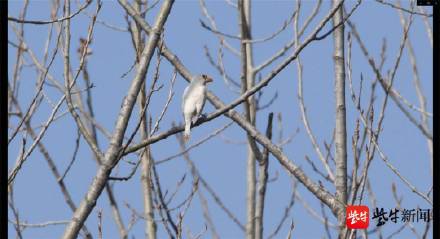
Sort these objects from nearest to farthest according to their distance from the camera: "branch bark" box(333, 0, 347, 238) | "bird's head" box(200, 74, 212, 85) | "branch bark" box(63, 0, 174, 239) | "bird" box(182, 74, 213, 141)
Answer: "branch bark" box(63, 0, 174, 239)
"branch bark" box(333, 0, 347, 238)
"bird" box(182, 74, 213, 141)
"bird's head" box(200, 74, 212, 85)

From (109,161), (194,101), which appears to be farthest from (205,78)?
(109,161)

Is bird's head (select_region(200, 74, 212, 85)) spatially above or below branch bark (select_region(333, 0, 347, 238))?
above

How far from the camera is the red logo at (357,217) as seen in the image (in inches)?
139

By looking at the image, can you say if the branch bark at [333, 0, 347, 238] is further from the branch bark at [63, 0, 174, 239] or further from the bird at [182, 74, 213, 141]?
the bird at [182, 74, 213, 141]

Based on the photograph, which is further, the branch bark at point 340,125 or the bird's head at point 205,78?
the bird's head at point 205,78

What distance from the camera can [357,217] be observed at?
372cm

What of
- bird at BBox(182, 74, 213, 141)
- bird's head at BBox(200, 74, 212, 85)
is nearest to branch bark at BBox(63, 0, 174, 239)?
bird at BBox(182, 74, 213, 141)

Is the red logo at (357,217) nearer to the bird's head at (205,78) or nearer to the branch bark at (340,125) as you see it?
the branch bark at (340,125)

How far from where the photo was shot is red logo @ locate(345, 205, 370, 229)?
3.54 metres

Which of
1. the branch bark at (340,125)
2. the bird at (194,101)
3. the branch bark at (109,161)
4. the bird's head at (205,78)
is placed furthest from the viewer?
the bird's head at (205,78)

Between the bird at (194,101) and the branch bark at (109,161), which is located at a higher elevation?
the bird at (194,101)

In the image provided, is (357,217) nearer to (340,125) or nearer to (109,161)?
(340,125)

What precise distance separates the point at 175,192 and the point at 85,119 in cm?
149

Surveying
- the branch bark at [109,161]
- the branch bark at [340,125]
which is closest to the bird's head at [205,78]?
the branch bark at [340,125]
